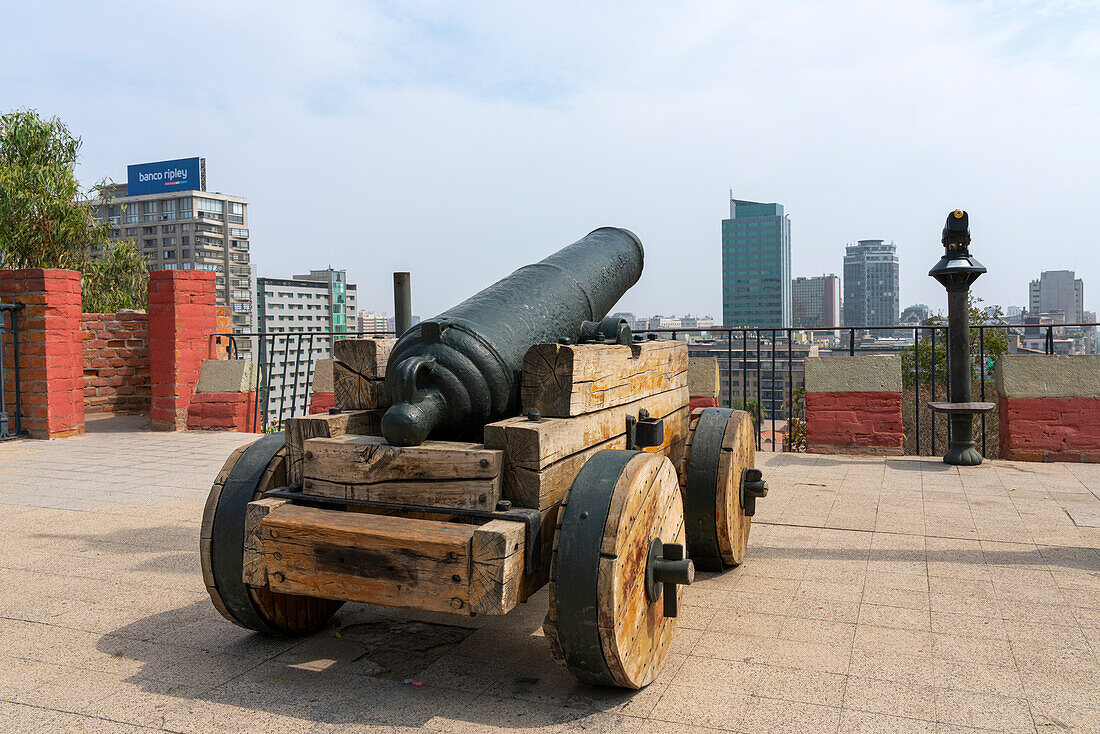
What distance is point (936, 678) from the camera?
2756 mm

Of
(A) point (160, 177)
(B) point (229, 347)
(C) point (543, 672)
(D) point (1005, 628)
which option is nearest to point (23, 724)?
(C) point (543, 672)

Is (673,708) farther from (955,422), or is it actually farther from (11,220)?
(11,220)

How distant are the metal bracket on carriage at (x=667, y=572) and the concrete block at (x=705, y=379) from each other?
5.59 meters

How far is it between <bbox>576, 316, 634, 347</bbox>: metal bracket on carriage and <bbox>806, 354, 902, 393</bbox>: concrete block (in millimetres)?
4817

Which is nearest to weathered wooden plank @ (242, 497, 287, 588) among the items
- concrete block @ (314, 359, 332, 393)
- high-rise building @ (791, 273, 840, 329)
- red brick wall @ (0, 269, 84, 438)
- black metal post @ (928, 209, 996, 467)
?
black metal post @ (928, 209, 996, 467)

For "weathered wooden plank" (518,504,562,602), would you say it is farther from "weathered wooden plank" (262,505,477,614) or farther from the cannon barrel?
the cannon barrel

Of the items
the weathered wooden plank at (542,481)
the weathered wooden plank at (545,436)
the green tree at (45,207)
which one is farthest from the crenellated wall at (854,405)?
the green tree at (45,207)

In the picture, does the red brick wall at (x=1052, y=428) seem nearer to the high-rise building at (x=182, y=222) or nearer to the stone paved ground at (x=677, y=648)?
the stone paved ground at (x=677, y=648)

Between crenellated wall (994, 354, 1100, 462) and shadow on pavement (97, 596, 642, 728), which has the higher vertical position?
crenellated wall (994, 354, 1100, 462)

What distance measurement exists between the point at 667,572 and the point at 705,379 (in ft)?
18.9

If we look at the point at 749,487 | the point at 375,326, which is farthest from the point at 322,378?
the point at 375,326

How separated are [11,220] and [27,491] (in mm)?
16199

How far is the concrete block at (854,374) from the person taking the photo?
763cm

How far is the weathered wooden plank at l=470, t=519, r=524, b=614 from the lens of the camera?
238 centimetres
